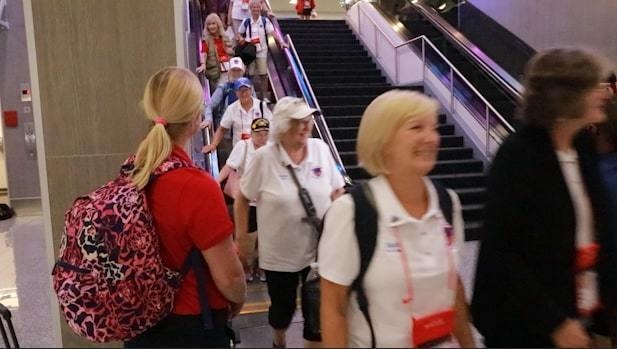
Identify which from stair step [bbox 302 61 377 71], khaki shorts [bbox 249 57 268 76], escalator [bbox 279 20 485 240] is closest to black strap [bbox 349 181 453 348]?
escalator [bbox 279 20 485 240]

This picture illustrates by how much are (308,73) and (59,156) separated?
7798 millimetres

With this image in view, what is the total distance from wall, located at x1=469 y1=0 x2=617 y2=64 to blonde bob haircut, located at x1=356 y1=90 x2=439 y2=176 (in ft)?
23.2

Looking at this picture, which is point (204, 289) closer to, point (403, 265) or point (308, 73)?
point (403, 265)

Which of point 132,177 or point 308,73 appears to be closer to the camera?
point 132,177

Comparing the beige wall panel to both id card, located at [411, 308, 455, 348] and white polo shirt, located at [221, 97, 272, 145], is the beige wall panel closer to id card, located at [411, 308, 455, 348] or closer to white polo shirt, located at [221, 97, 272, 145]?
id card, located at [411, 308, 455, 348]

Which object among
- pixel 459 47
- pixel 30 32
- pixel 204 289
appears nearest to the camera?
pixel 204 289

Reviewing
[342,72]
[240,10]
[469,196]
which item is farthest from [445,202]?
[342,72]

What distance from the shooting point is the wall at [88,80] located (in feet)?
9.39

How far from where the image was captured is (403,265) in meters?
1.38

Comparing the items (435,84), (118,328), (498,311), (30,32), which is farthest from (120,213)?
(435,84)

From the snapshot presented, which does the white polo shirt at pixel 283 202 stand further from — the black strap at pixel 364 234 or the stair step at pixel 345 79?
the stair step at pixel 345 79

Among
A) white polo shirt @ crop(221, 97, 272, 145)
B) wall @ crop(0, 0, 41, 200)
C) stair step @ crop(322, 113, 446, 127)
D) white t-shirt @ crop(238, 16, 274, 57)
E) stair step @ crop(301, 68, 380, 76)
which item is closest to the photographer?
white polo shirt @ crop(221, 97, 272, 145)

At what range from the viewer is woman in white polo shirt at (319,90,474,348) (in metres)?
1.39

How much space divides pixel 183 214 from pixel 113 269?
27 cm
